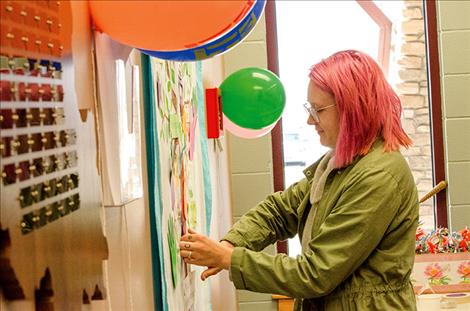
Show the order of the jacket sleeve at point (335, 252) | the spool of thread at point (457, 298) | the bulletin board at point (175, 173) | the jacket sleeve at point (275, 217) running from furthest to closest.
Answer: the spool of thread at point (457, 298) < the jacket sleeve at point (275, 217) < the jacket sleeve at point (335, 252) < the bulletin board at point (175, 173)

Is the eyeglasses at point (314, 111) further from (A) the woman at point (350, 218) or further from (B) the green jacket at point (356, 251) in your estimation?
(B) the green jacket at point (356, 251)

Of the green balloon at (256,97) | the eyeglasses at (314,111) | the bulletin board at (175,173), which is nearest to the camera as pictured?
the bulletin board at (175,173)

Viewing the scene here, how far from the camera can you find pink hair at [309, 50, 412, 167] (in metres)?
1.74

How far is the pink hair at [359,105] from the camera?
1.74 metres

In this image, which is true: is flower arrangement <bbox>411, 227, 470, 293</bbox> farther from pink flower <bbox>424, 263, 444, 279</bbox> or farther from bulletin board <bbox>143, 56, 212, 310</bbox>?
bulletin board <bbox>143, 56, 212, 310</bbox>

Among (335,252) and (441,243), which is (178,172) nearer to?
(335,252)

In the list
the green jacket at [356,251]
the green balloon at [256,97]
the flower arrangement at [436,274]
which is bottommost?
the flower arrangement at [436,274]

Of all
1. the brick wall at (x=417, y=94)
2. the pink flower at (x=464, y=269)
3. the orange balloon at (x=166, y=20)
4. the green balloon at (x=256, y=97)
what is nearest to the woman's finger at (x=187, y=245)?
the orange balloon at (x=166, y=20)

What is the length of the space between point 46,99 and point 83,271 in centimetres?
26

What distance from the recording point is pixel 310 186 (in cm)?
202

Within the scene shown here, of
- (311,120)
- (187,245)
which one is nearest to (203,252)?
(187,245)

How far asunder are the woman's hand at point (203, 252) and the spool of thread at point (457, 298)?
1.69 metres

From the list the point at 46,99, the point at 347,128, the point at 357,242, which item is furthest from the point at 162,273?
the point at 46,99

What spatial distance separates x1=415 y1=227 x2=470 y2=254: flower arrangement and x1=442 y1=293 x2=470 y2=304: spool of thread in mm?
278
